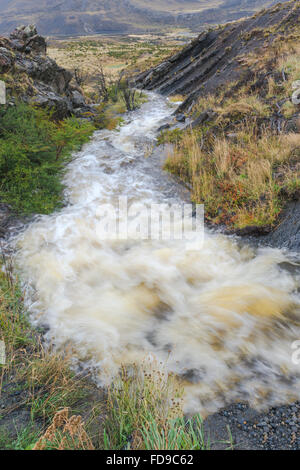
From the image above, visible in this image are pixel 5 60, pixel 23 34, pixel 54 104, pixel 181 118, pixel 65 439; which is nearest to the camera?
pixel 65 439

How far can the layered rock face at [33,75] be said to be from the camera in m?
9.20

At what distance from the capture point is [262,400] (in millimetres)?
2850

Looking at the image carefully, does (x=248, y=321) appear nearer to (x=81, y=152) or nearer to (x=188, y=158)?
(x=188, y=158)

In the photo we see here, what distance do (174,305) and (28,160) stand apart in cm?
481

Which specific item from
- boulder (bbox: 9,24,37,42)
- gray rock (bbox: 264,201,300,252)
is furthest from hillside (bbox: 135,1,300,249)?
boulder (bbox: 9,24,37,42)

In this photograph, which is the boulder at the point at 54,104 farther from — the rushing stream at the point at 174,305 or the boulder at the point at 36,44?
the rushing stream at the point at 174,305

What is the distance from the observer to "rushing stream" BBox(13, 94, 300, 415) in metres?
3.22

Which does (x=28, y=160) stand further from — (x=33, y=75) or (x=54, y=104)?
(x=33, y=75)

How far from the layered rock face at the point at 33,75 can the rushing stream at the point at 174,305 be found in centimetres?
542

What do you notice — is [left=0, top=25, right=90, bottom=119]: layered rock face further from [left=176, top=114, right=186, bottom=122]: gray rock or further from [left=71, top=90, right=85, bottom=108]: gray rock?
[left=176, top=114, right=186, bottom=122]: gray rock

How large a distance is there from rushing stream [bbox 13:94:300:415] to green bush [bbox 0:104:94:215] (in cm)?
53

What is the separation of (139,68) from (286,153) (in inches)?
1374

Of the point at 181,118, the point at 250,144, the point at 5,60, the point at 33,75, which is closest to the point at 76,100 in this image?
the point at 33,75

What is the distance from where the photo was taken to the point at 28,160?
20.6ft
